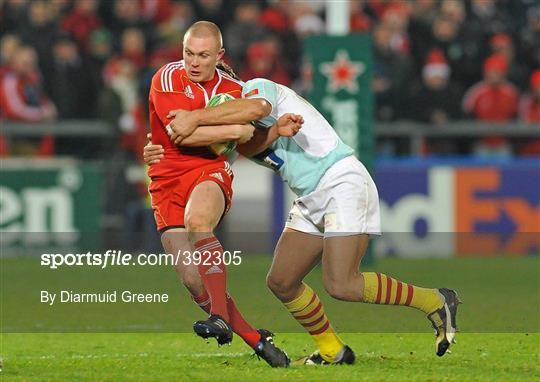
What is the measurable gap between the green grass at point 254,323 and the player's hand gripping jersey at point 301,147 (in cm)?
118

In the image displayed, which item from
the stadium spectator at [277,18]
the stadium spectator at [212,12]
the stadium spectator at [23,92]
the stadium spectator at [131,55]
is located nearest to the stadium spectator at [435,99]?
the stadium spectator at [277,18]

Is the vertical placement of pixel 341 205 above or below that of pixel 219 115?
below

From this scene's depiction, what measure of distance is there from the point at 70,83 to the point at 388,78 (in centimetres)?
424

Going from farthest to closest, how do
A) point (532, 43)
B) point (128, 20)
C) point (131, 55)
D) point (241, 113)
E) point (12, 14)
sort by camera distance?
point (532, 43), point (12, 14), point (128, 20), point (131, 55), point (241, 113)

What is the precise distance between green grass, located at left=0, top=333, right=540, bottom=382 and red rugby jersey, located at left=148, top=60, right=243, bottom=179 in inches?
49.9

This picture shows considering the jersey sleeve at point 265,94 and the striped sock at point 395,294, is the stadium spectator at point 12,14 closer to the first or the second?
the jersey sleeve at point 265,94

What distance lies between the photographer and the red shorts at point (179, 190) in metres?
9.01

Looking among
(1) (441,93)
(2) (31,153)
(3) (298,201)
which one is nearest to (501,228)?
(1) (441,93)

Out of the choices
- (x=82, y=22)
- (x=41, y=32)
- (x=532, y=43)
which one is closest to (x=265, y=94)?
(x=41, y=32)

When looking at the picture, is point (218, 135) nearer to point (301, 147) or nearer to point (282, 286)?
point (301, 147)

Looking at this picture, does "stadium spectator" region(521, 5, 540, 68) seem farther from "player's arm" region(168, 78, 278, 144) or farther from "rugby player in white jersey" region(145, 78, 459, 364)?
"player's arm" region(168, 78, 278, 144)

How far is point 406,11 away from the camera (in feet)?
67.6

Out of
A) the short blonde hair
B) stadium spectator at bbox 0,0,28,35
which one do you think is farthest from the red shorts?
stadium spectator at bbox 0,0,28,35

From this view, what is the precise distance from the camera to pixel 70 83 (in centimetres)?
1875
